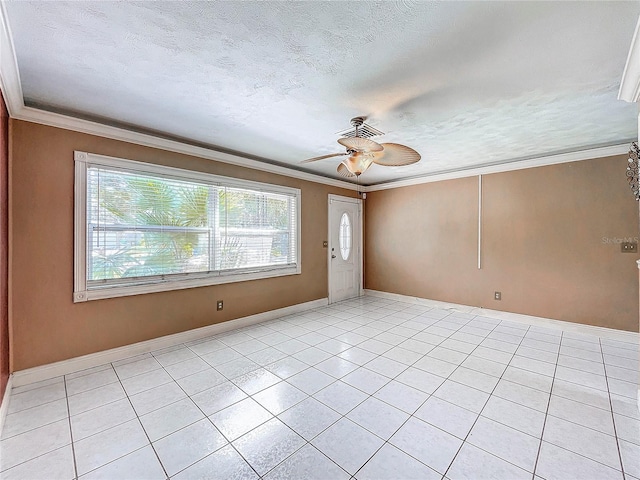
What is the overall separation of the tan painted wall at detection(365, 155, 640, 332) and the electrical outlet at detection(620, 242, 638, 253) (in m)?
0.05

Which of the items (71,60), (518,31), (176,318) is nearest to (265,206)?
(176,318)

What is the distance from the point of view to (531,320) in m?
4.10

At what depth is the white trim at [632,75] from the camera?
1.62m

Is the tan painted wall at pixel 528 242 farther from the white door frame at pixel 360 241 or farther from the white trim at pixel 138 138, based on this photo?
the white trim at pixel 138 138

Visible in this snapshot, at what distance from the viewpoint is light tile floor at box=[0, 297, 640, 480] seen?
1.57 m

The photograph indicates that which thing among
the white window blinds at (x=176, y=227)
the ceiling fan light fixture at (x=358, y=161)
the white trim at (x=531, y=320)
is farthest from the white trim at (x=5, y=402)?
the white trim at (x=531, y=320)

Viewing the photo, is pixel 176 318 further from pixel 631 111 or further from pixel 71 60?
pixel 631 111

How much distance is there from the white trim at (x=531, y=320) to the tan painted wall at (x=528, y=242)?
0.07 metres

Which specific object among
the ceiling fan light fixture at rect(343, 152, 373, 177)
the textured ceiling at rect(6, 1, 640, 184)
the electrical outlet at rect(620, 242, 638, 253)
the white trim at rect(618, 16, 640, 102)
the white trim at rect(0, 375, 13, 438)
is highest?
the textured ceiling at rect(6, 1, 640, 184)

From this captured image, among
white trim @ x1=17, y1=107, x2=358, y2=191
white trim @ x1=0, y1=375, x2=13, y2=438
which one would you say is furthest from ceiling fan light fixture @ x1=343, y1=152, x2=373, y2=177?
white trim @ x1=0, y1=375, x2=13, y2=438

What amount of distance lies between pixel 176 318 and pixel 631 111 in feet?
17.3

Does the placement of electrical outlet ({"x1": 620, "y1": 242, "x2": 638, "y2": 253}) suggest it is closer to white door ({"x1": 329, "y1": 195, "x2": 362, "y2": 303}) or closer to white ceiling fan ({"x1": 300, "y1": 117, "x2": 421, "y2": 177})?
white ceiling fan ({"x1": 300, "y1": 117, "x2": 421, "y2": 177})

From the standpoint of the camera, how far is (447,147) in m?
3.62

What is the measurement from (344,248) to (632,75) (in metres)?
4.45
